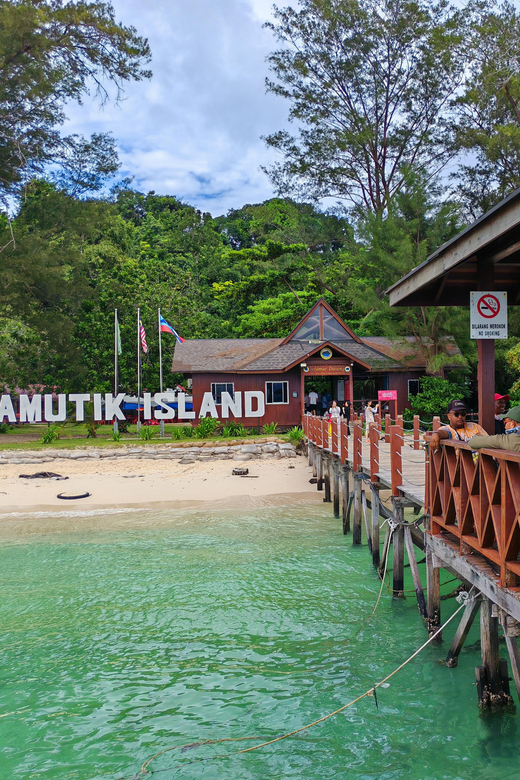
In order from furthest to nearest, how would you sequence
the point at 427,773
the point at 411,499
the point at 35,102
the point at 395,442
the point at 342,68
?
the point at 342,68
the point at 35,102
the point at 395,442
the point at 411,499
the point at 427,773

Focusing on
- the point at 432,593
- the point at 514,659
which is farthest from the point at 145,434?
the point at 514,659

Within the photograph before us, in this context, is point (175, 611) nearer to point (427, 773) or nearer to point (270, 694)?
point (270, 694)

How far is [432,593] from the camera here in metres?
7.88

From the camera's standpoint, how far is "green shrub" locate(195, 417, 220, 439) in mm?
26797

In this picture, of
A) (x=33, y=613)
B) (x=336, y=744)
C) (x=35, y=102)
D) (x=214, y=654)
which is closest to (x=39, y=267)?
(x=35, y=102)

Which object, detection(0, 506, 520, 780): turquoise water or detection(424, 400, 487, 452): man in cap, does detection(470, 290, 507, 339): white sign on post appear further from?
detection(0, 506, 520, 780): turquoise water

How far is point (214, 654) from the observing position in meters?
8.25

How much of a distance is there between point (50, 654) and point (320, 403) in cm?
2512

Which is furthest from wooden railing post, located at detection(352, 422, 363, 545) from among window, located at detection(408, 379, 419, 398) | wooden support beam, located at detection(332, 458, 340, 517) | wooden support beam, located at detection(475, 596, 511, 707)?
window, located at detection(408, 379, 419, 398)

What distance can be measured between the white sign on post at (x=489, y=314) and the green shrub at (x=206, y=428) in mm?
19772

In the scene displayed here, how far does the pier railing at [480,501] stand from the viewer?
4953 mm

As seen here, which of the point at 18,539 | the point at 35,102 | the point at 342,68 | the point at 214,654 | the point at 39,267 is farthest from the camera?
the point at 342,68

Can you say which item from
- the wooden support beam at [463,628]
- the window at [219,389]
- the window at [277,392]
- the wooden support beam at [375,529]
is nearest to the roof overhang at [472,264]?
the wooden support beam at [375,529]

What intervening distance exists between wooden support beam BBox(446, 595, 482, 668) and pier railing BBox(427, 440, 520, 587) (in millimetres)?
599
